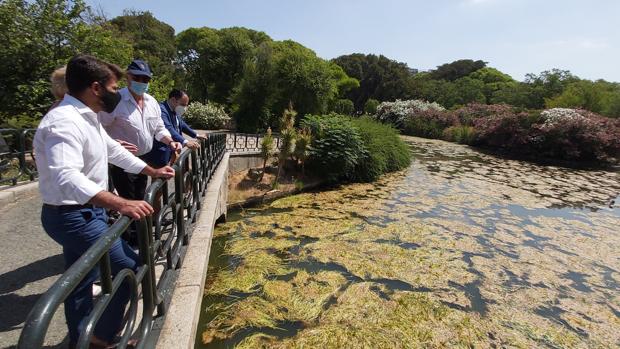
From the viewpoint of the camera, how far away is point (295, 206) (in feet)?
26.9

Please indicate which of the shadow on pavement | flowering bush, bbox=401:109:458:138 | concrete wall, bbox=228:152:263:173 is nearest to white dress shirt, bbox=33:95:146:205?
the shadow on pavement

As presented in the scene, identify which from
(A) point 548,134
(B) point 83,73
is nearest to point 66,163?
(B) point 83,73

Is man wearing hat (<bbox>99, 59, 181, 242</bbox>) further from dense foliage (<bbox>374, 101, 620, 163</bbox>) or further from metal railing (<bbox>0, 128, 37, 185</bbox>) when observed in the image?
dense foliage (<bbox>374, 101, 620, 163</bbox>)

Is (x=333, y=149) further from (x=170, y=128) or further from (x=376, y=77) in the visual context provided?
(x=376, y=77)

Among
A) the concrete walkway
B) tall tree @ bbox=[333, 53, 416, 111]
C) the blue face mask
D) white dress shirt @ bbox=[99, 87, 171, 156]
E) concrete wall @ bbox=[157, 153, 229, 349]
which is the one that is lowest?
the concrete walkway

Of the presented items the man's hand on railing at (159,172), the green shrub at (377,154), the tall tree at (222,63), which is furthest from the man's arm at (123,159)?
the tall tree at (222,63)

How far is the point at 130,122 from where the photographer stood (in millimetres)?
2746

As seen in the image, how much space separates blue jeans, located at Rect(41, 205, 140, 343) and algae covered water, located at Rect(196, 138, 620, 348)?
1938 mm

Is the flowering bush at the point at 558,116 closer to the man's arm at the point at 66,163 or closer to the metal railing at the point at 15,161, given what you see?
the metal railing at the point at 15,161

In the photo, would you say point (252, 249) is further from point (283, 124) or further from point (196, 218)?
point (283, 124)

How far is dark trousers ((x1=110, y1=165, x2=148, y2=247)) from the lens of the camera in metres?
2.93

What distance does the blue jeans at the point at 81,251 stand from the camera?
161 cm

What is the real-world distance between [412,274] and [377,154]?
22.4 feet

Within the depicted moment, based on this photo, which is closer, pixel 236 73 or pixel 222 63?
pixel 222 63
